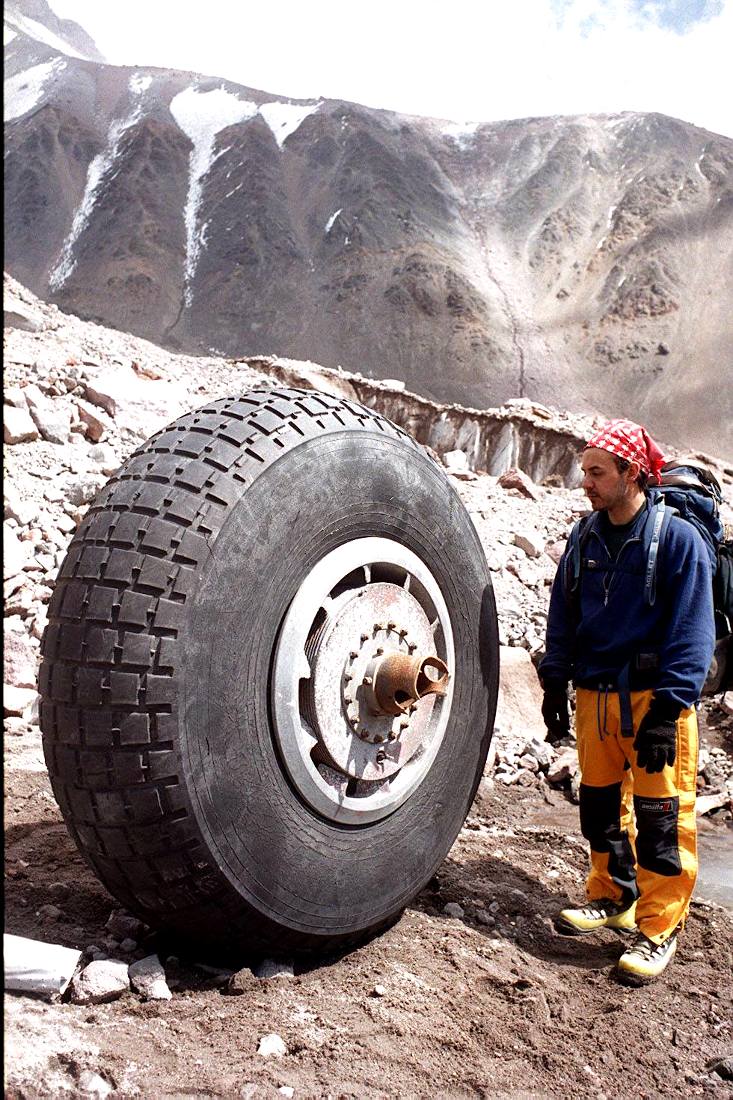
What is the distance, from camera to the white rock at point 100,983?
219cm

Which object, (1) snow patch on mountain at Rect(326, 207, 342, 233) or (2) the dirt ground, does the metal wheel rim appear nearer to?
(2) the dirt ground

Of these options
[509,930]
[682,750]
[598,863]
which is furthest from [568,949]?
[682,750]

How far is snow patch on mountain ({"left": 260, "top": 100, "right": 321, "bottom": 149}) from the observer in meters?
58.8

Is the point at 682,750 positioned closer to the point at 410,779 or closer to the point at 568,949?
the point at 568,949

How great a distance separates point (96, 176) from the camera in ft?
186

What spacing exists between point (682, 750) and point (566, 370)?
43.4 m

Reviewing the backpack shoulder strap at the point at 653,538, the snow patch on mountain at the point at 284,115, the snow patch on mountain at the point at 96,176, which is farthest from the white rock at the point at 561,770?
the snow patch on mountain at the point at 284,115

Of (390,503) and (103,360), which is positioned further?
(103,360)

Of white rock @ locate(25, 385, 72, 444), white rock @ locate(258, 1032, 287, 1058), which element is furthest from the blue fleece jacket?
white rock @ locate(25, 385, 72, 444)

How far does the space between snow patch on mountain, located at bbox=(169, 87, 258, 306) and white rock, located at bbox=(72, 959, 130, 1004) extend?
53365 mm

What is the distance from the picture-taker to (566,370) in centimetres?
4450

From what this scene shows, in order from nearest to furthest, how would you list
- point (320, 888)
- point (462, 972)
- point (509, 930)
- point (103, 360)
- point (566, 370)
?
point (320, 888), point (462, 972), point (509, 930), point (103, 360), point (566, 370)

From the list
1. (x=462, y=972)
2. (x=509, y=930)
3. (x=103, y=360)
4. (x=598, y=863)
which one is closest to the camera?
(x=462, y=972)

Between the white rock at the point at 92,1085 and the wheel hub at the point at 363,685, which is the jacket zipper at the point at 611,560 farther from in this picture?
the white rock at the point at 92,1085
